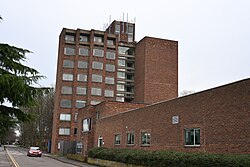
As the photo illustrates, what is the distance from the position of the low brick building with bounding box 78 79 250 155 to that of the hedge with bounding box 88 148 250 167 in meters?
1.49

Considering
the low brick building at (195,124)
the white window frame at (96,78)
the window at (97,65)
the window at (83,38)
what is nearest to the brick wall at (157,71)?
the white window frame at (96,78)

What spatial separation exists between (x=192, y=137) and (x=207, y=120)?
189cm

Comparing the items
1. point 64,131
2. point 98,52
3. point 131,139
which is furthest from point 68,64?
point 131,139

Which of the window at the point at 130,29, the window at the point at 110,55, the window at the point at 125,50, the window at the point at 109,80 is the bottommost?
the window at the point at 109,80

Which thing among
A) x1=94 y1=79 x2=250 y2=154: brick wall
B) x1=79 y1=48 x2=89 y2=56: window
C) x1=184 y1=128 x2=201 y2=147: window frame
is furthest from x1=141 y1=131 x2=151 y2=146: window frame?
x1=79 y1=48 x2=89 y2=56: window

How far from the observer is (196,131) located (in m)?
21.6

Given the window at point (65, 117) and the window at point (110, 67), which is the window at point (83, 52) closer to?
the window at point (110, 67)

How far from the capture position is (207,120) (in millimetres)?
20516

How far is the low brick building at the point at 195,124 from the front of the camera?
17.9m

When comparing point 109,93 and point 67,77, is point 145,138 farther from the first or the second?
point 67,77

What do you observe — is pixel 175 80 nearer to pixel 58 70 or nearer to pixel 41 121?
pixel 58 70

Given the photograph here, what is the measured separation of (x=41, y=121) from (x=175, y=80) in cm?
3716

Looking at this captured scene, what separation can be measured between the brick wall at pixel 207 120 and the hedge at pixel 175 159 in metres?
1.51

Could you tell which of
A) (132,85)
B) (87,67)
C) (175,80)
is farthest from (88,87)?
(175,80)
